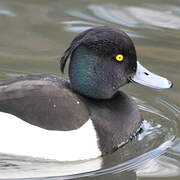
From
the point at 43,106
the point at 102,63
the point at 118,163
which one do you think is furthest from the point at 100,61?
the point at 118,163

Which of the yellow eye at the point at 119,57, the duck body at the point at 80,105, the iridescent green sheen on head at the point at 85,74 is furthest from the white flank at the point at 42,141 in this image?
the yellow eye at the point at 119,57

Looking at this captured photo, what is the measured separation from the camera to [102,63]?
5824mm

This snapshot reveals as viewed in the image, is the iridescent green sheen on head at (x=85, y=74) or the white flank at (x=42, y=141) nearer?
the white flank at (x=42, y=141)

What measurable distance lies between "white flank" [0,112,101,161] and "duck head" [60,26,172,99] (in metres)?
0.49

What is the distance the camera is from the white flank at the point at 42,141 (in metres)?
5.42

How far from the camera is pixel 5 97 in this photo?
5.50 metres

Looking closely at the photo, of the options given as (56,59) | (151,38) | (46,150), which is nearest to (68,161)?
(46,150)

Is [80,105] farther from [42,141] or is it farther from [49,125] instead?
[42,141]

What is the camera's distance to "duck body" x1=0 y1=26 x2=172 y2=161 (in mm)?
5441

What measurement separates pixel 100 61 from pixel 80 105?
0.47 m

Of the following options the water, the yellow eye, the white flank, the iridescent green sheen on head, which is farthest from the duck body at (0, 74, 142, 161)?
the yellow eye

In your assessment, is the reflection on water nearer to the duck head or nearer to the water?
the water

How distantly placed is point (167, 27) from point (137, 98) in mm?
1887

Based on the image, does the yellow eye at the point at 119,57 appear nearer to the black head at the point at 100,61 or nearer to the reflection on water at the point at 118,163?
the black head at the point at 100,61
